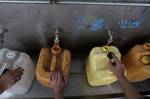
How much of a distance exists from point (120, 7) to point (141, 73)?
1.66 ft

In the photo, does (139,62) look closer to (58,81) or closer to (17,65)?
(58,81)

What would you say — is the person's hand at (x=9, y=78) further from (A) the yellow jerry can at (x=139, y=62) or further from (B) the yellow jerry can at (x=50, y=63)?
(A) the yellow jerry can at (x=139, y=62)

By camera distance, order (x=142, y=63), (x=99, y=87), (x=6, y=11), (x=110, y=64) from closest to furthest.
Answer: (x=6, y=11)
(x=110, y=64)
(x=142, y=63)
(x=99, y=87)

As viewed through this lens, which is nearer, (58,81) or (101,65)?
(58,81)

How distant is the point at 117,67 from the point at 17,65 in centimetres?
64

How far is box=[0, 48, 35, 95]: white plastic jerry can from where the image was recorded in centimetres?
119

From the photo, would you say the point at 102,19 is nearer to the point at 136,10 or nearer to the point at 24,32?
the point at 136,10

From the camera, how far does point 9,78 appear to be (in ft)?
3.64

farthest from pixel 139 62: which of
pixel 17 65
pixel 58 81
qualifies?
pixel 17 65

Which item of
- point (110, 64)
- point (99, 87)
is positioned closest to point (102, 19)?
point (110, 64)

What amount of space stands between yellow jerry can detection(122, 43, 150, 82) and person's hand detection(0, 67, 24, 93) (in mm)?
781

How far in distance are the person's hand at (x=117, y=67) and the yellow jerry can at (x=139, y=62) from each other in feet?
0.72

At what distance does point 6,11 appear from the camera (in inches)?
42.3

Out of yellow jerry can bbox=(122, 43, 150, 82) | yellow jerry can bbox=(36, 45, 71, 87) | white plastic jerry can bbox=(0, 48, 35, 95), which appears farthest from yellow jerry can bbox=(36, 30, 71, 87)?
yellow jerry can bbox=(122, 43, 150, 82)
